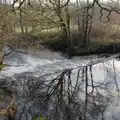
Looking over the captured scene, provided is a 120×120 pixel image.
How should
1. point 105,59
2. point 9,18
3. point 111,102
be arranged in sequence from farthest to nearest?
1. point 105,59
2. point 9,18
3. point 111,102

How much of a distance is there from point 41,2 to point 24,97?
27.9ft

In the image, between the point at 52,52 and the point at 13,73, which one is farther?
the point at 52,52

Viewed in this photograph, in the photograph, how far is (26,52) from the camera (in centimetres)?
A: 1858

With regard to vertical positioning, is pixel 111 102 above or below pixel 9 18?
below

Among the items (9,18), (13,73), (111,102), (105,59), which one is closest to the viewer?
(111,102)

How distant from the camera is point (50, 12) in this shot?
18984mm

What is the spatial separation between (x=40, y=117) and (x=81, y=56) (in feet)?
35.2

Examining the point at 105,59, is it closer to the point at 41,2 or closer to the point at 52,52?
the point at 52,52

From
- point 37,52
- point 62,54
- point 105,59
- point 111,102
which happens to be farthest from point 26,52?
point 111,102

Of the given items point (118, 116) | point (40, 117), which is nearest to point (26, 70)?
point (40, 117)

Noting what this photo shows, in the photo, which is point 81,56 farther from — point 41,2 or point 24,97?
point 24,97

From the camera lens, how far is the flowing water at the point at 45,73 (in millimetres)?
10367

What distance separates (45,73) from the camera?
14875mm

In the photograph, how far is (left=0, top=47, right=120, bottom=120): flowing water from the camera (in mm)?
10367
